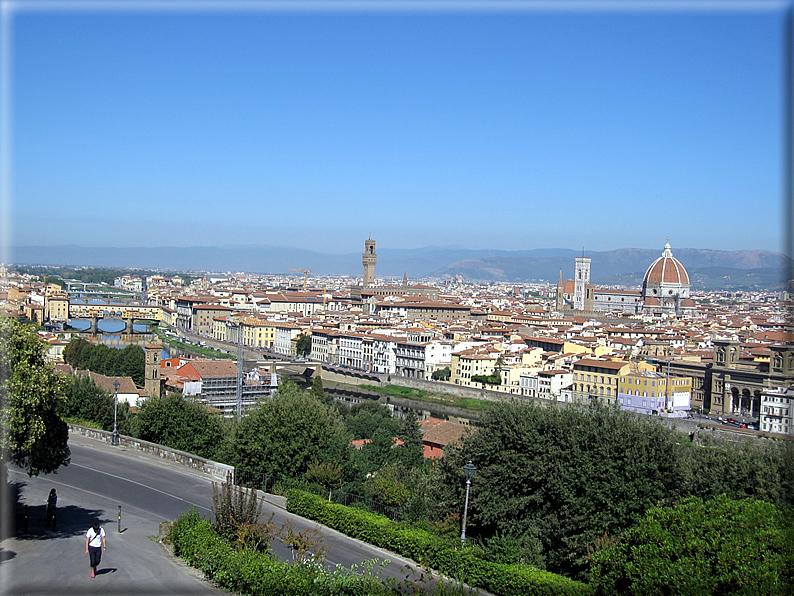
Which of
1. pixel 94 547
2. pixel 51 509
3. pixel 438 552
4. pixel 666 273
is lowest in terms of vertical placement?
pixel 438 552

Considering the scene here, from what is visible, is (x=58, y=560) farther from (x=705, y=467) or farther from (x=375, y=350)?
(x=375, y=350)

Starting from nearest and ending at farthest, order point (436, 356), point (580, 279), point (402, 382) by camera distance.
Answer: point (402, 382), point (436, 356), point (580, 279)

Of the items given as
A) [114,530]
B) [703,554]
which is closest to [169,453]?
[114,530]

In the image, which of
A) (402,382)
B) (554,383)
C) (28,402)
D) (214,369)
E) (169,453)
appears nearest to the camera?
(28,402)

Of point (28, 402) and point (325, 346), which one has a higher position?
point (28, 402)

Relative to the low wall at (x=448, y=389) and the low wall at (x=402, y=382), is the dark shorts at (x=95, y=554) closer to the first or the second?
the low wall at (x=448, y=389)

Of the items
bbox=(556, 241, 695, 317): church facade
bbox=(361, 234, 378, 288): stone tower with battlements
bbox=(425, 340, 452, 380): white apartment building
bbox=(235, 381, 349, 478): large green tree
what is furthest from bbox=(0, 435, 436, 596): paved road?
bbox=(361, 234, 378, 288): stone tower with battlements

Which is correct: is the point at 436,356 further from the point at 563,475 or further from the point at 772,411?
the point at 563,475

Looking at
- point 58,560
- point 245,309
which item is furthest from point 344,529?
point 245,309
